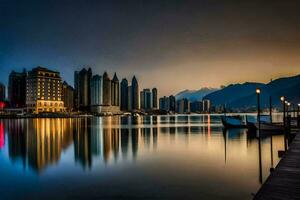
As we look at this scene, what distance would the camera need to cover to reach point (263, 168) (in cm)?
2427

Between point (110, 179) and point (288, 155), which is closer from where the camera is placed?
point (288, 155)

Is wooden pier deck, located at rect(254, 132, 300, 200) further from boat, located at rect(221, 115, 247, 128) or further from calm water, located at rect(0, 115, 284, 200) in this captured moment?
boat, located at rect(221, 115, 247, 128)

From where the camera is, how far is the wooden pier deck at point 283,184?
10367mm

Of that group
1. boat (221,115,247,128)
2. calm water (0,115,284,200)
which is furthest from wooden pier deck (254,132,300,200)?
boat (221,115,247,128)

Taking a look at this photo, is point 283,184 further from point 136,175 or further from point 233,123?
point 233,123

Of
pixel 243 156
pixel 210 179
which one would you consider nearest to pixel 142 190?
pixel 210 179

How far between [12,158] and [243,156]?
75.8 feet

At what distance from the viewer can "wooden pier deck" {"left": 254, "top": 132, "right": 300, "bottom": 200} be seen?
34.0 ft

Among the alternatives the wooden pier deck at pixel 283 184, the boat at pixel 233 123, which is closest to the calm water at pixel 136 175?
the wooden pier deck at pixel 283 184

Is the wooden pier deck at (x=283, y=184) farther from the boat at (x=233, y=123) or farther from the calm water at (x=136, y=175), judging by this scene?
the boat at (x=233, y=123)

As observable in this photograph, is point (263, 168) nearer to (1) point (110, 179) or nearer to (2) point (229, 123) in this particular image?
(1) point (110, 179)

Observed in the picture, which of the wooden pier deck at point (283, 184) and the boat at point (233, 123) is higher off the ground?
the wooden pier deck at point (283, 184)

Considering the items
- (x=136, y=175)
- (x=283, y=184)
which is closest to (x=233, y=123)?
(x=136, y=175)

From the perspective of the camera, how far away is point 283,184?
38.4 ft
